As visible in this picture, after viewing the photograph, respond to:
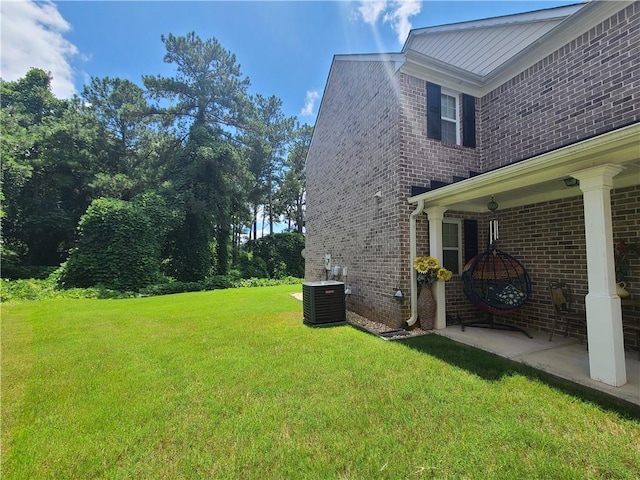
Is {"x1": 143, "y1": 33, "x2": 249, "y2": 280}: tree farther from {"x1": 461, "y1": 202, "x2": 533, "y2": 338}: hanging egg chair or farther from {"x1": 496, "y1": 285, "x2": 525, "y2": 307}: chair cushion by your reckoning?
{"x1": 496, "y1": 285, "x2": 525, "y2": 307}: chair cushion

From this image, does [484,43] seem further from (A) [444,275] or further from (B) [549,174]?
(A) [444,275]

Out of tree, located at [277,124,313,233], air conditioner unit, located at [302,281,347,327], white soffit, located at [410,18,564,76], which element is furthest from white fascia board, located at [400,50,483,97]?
tree, located at [277,124,313,233]

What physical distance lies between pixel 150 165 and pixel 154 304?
12.5 metres

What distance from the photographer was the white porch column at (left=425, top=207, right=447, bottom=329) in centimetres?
576

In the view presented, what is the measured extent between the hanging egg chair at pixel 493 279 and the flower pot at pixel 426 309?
601 millimetres

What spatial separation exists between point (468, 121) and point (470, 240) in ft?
9.42

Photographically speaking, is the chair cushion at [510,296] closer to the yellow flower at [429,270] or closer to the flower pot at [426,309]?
the yellow flower at [429,270]

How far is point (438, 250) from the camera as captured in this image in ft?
19.0

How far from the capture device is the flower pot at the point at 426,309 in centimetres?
568

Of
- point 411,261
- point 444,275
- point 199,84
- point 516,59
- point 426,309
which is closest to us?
point 444,275

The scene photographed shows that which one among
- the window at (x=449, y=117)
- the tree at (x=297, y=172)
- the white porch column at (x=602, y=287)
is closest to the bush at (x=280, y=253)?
the tree at (x=297, y=172)

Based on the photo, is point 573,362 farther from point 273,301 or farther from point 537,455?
point 273,301

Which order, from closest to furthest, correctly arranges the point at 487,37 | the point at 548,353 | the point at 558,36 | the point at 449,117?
the point at 548,353
the point at 558,36
the point at 449,117
the point at 487,37

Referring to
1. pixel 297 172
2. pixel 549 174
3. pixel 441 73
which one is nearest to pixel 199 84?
pixel 297 172
